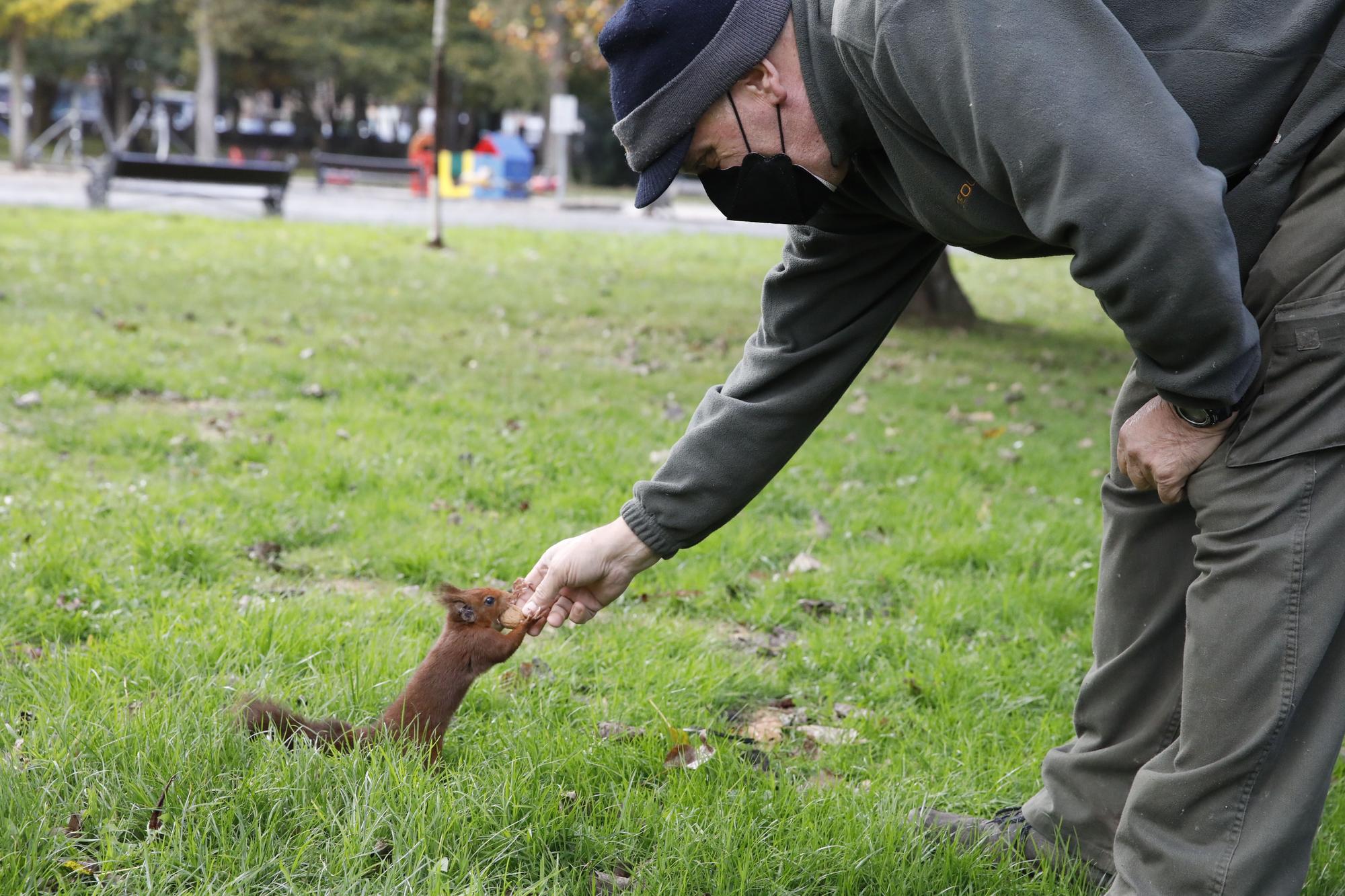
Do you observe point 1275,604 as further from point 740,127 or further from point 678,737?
point 678,737

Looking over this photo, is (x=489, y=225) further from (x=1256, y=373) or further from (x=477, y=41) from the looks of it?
(x=477, y=41)

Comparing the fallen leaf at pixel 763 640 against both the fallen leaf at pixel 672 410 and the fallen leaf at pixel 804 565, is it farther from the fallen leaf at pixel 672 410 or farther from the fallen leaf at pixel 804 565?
the fallen leaf at pixel 672 410

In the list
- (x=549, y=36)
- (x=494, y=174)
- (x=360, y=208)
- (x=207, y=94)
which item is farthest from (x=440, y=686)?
(x=207, y=94)

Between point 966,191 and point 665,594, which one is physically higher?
point 966,191

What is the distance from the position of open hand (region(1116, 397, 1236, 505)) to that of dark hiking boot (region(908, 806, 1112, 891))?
2.77 ft

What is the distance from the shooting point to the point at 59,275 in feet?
32.5

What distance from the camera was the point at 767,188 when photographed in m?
2.14

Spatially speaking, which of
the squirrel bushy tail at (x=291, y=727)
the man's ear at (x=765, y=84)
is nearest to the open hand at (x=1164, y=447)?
the man's ear at (x=765, y=84)

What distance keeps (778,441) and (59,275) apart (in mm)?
9131

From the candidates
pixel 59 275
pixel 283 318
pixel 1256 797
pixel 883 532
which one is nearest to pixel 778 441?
pixel 1256 797

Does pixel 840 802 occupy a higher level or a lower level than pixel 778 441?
lower

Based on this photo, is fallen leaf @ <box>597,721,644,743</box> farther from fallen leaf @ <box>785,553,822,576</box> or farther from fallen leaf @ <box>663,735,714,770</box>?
fallen leaf @ <box>785,553,822,576</box>

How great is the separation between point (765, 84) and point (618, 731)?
1.61 meters

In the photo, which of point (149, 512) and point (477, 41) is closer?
point (149, 512)
